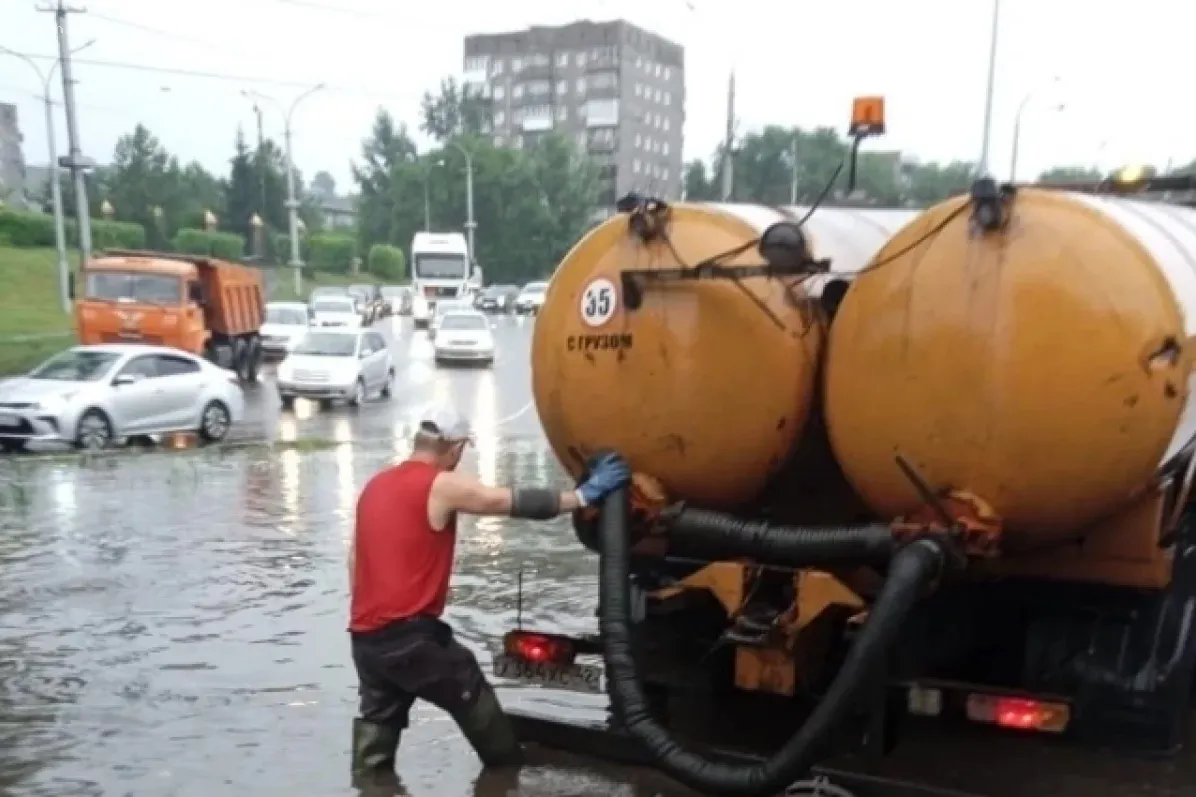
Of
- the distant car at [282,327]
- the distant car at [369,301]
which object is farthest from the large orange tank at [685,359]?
the distant car at [369,301]

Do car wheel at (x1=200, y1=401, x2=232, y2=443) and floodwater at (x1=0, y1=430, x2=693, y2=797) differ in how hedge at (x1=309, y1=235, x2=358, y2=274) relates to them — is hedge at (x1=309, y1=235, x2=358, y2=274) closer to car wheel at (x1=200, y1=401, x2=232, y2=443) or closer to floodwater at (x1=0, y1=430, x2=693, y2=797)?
car wheel at (x1=200, y1=401, x2=232, y2=443)

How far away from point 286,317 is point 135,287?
497 inches

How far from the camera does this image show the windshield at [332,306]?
4462 cm

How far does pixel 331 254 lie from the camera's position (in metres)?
91.5

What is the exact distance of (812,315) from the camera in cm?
503

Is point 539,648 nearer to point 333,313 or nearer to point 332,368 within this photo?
point 332,368

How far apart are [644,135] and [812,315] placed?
13983cm

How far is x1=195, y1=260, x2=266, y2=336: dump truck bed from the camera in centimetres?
3058

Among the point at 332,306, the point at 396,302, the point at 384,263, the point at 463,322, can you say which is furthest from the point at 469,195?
the point at 463,322

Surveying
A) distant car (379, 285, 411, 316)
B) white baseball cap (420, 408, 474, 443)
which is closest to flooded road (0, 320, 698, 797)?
white baseball cap (420, 408, 474, 443)

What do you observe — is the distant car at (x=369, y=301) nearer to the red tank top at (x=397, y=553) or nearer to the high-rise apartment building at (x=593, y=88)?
the red tank top at (x=397, y=553)

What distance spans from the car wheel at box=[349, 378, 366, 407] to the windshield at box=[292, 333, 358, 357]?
652 millimetres

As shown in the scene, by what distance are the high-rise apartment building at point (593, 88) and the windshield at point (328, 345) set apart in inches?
4191

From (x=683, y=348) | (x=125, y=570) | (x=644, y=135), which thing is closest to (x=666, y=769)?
(x=683, y=348)
